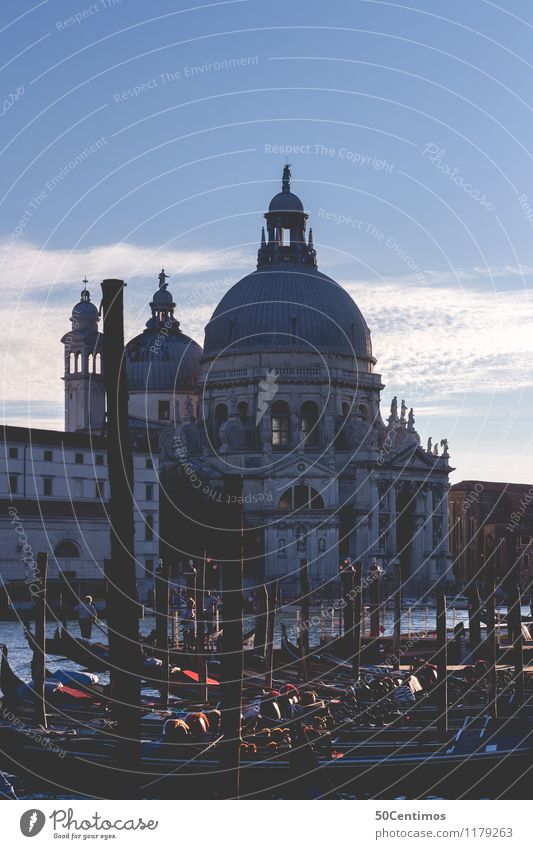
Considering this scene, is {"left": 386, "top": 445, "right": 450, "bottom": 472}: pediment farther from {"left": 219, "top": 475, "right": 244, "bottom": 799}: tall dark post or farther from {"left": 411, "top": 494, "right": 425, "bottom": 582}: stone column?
{"left": 219, "top": 475, "right": 244, "bottom": 799}: tall dark post

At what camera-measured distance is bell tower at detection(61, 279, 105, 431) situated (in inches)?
3620

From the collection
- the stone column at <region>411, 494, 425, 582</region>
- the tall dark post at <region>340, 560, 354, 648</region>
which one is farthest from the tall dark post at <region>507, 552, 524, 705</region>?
the stone column at <region>411, 494, 425, 582</region>

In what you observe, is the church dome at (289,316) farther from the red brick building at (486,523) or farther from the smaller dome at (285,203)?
the red brick building at (486,523)

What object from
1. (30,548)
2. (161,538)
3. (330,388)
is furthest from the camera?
(330,388)

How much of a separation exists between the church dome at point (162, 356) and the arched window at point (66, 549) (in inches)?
Result: 1488

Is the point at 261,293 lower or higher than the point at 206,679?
higher

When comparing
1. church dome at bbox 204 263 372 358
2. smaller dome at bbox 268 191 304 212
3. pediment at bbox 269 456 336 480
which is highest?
smaller dome at bbox 268 191 304 212

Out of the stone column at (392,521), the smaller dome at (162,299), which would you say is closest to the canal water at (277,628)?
the stone column at (392,521)

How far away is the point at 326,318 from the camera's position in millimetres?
88875

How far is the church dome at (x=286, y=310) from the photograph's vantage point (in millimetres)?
87750

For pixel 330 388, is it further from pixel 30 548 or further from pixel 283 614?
pixel 30 548

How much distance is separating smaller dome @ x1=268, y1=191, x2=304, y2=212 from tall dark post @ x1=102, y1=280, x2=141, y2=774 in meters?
78.9

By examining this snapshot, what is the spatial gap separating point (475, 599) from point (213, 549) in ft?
122
